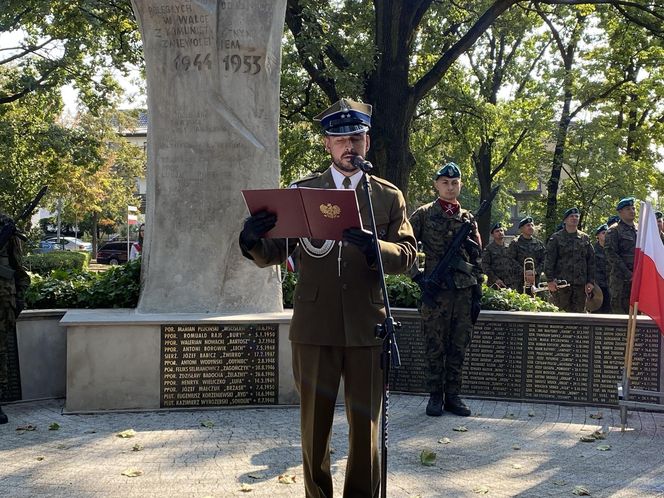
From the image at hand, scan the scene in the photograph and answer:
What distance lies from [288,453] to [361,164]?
3.23 metres

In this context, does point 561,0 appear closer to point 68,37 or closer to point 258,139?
point 258,139

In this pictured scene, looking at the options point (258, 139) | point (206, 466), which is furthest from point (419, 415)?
point (258, 139)

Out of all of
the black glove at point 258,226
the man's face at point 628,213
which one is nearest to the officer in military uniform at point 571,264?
the man's face at point 628,213

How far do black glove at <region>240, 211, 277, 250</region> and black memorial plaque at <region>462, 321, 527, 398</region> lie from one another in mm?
5282

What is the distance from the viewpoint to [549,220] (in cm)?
2683

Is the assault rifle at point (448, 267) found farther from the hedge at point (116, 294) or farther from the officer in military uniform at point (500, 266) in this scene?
the officer in military uniform at point (500, 266)

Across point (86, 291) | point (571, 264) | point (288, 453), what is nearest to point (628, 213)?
point (571, 264)

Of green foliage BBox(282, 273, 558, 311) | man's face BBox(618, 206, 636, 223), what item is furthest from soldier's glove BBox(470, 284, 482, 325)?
man's face BBox(618, 206, 636, 223)

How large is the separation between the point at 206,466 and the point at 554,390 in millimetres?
4343

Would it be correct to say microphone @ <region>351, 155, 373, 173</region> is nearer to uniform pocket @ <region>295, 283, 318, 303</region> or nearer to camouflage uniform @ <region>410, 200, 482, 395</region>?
uniform pocket @ <region>295, 283, 318, 303</region>

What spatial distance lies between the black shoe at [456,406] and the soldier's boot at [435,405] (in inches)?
4.4

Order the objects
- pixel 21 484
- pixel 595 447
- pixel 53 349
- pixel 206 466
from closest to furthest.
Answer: pixel 21 484, pixel 206 466, pixel 595 447, pixel 53 349

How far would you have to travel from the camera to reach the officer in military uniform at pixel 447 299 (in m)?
7.85

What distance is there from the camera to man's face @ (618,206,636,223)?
11.0 m
